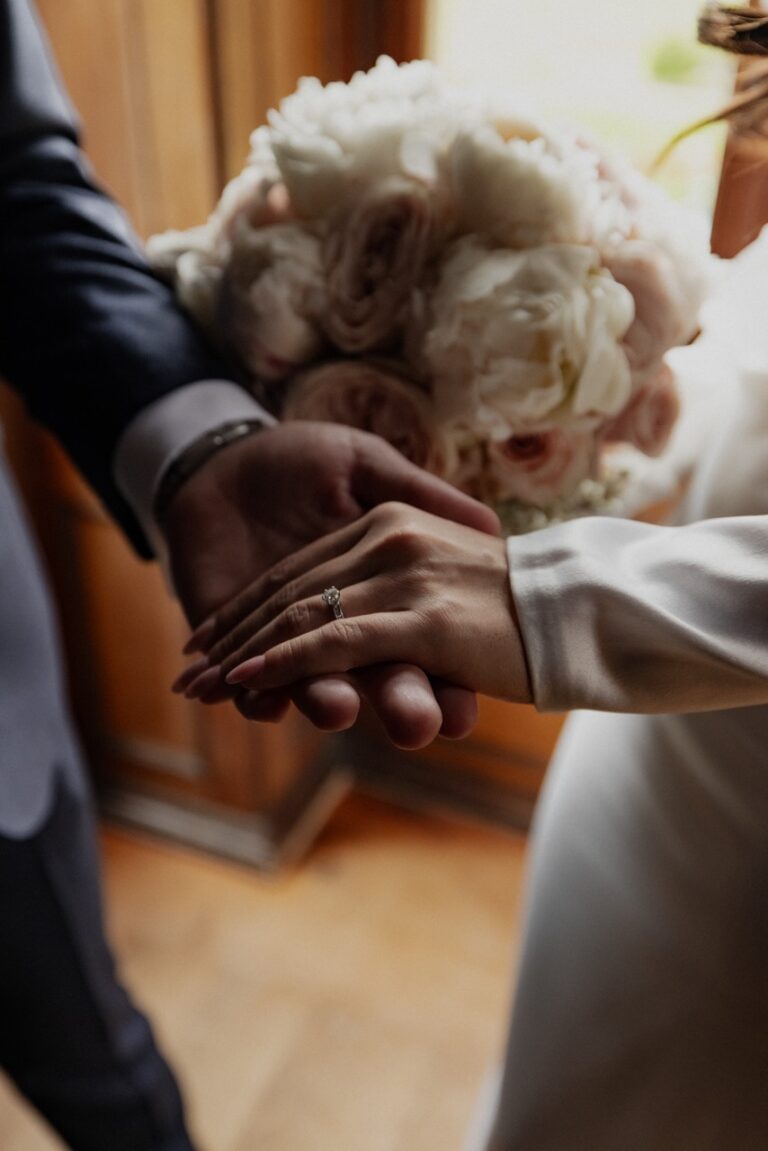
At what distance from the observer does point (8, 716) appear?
31.0 inches

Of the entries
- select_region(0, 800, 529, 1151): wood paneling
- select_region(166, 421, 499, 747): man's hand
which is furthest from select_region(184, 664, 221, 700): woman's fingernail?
select_region(0, 800, 529, 1151): wood paneling

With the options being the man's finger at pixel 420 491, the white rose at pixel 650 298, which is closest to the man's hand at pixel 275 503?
the man's finger at pixel 420 491

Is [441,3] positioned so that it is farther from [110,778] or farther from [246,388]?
[110,778]

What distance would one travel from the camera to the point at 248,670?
1.39 feet

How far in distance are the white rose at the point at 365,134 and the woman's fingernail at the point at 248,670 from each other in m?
0.25

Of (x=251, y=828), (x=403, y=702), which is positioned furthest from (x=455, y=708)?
(x=251, y=828)

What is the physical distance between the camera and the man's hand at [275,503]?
49 centimetres

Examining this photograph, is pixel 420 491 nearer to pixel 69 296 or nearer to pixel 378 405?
pixel 378 405

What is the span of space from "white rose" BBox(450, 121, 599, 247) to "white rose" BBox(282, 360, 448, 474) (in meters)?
0.09

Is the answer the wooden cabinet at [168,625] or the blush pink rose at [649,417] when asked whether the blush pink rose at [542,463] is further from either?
the wooden cabinet at [168,625]

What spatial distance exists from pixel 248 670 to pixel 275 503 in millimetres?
146

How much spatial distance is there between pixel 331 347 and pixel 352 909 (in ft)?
4.14

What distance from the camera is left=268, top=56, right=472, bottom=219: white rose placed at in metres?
0.48

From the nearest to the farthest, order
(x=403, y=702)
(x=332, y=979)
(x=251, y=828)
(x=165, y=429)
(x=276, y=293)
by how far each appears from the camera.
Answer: (x=403, y=702) < (x=276, y=293) < (x=165, y=429) < (x=332, y=979) < (x=251, y=828)
